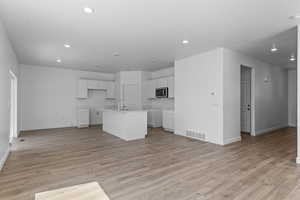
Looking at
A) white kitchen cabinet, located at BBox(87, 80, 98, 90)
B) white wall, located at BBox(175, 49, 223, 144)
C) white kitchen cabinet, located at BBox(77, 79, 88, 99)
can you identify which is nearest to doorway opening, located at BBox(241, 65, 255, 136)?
white wall, located at BBox(175, 49, 223, 144)

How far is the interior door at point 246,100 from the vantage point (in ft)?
19.8

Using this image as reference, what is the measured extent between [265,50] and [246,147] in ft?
8.86

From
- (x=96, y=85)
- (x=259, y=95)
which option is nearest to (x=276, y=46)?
(x=259, y=95)

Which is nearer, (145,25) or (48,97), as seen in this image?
(145,25)

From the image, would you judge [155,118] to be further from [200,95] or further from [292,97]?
[292,97]

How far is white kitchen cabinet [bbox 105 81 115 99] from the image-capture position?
8.42 metres

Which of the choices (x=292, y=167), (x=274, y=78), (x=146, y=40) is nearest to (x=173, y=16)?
(x=146, y=40)

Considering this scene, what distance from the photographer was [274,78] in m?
6.74

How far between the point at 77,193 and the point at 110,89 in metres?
6.66

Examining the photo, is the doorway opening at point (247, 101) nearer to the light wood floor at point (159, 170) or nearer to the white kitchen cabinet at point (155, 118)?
the light wood floor at point (159, 170)

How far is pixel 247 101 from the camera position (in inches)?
240

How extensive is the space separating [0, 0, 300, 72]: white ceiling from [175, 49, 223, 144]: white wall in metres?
0.48

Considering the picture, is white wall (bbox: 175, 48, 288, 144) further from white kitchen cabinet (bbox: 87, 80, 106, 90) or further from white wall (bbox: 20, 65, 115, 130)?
white wall (bbox: 20, 65, 115, 130)

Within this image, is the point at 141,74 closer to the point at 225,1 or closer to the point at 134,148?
the point at 134,148
